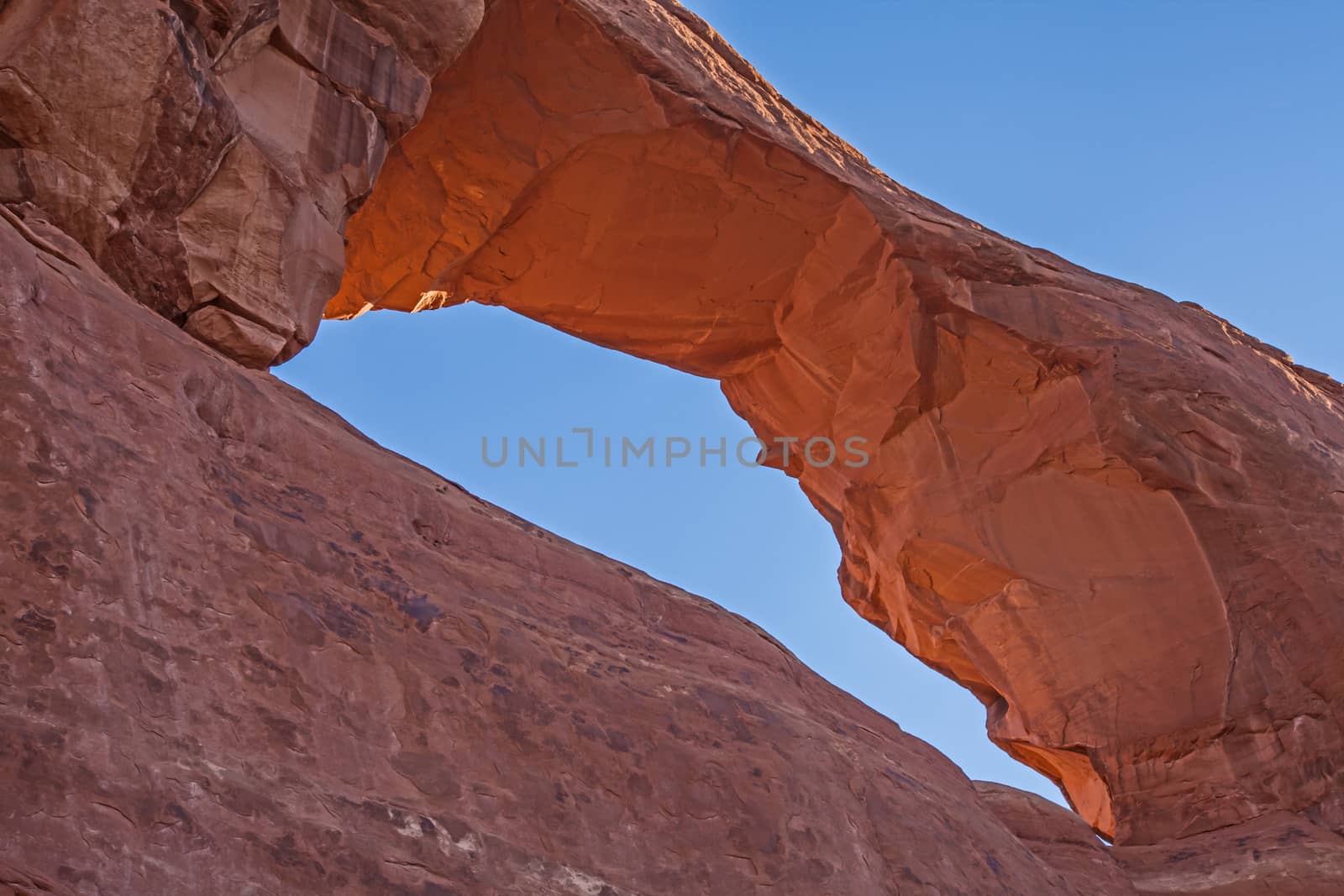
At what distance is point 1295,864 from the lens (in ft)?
37.7

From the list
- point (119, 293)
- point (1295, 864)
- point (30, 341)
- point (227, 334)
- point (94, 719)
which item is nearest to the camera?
point (94, 719)

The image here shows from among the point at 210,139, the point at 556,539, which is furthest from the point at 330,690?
the point at 210,139

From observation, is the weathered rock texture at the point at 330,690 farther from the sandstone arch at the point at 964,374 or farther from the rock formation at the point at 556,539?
the sandstone arch at the point at 964,374

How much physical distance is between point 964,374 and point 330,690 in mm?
9968

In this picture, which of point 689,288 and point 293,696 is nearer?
point 293,696

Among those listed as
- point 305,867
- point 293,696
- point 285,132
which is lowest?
point 305,867

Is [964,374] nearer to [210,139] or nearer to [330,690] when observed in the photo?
[210,139]

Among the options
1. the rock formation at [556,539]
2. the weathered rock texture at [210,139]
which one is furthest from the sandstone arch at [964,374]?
the weathered rock texture at [210,139]

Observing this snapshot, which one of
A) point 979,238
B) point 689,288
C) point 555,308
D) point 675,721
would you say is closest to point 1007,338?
point 979,238

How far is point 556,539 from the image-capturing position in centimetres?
940

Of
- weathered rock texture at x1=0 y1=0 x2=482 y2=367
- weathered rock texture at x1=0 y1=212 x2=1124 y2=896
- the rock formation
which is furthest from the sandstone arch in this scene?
weathered rock texture at x1=0 y1=212 x2=1124 y2=896

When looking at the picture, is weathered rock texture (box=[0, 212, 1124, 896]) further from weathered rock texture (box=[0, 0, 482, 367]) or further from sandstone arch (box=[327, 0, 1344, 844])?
sandstone arch (box=[327, 0, 1344, 844])

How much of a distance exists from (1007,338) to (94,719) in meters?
11.2

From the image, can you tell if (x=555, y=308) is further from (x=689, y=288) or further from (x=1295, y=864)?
(x=1295, y=864)
